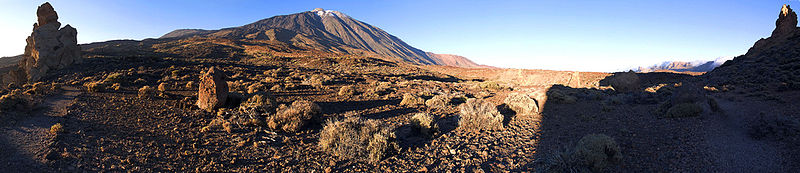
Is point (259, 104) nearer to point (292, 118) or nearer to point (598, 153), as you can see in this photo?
point (292, 118)

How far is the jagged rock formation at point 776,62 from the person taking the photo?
11.6m

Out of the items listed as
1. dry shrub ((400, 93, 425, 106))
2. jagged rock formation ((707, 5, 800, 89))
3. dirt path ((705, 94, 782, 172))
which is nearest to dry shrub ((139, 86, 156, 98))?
dry shrub ((400, 93, 425, 106))

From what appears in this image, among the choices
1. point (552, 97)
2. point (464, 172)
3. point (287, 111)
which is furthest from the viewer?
point (552, 97)

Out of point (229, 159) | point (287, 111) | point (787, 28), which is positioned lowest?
point (229, 159)

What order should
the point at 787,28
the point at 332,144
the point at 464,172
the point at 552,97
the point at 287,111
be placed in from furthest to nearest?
the point at 787,28 → the point at 552,97 → the point at 287,111 → the point at 332,144 → the point at 464,172

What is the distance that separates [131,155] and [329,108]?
6046mm

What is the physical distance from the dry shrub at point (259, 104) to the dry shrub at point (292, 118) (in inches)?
33.4

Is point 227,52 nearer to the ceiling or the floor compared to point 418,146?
nearer to the ceiling

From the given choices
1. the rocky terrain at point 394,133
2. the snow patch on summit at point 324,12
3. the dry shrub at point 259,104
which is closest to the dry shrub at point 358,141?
the rocky terrain at point 394,133

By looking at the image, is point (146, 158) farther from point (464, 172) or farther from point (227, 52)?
point (227, 52)

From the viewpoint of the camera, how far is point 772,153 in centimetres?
505

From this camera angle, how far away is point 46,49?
1691 cm

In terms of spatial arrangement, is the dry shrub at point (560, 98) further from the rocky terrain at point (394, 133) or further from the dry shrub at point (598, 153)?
the dry shrub at point (598, 153)

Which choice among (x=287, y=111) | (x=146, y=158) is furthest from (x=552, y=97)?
(x=146, y=158)
